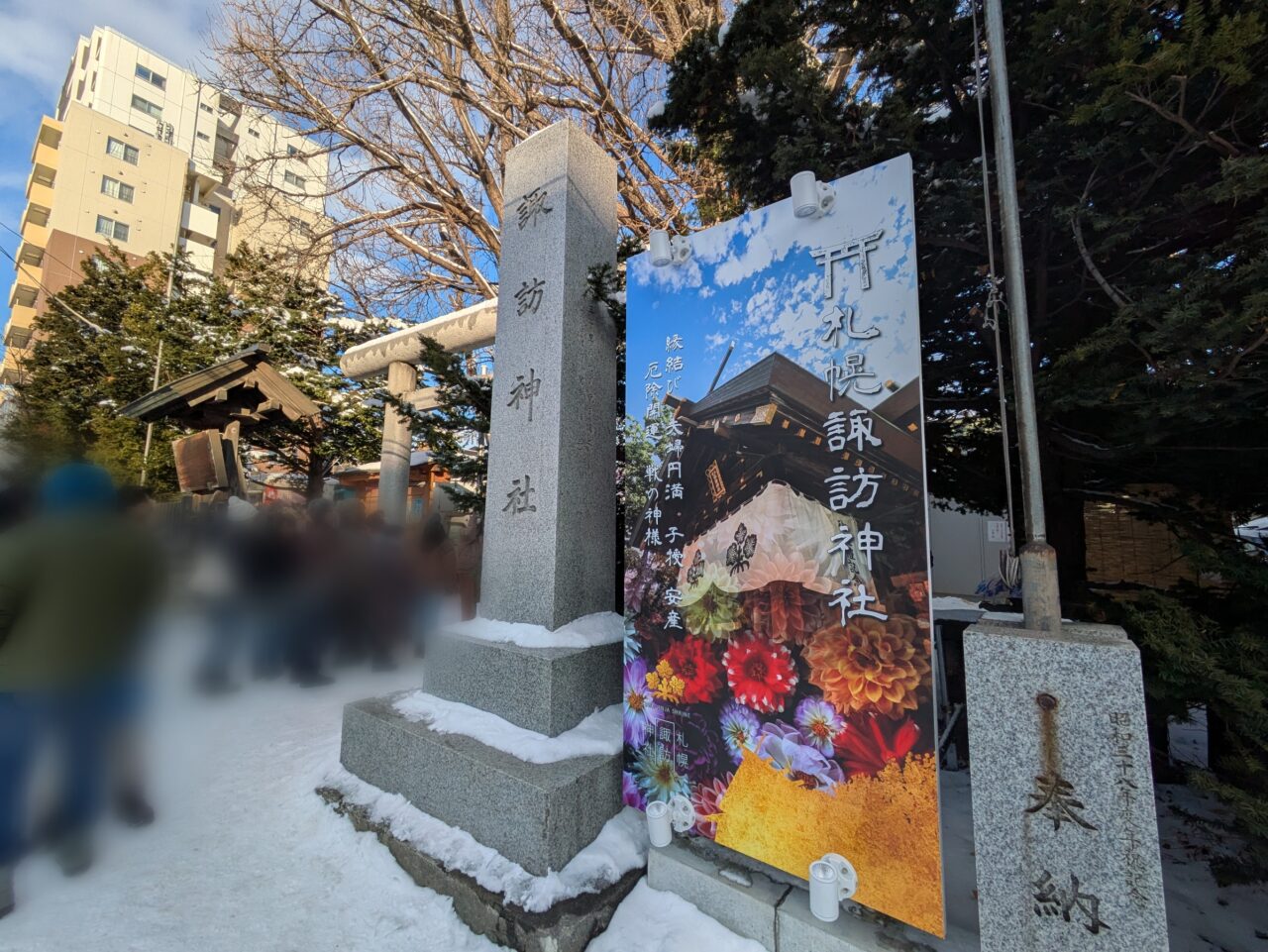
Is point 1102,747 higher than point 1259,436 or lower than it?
lower

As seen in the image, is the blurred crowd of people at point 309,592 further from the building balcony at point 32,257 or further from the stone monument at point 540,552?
the building balcony at point 32,257

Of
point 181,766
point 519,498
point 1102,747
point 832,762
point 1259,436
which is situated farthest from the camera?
point 181,766

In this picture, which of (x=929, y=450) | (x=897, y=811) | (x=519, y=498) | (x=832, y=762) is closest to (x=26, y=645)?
(x=519, y=498)

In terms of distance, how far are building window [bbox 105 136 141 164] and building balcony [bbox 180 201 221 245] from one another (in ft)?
9.12

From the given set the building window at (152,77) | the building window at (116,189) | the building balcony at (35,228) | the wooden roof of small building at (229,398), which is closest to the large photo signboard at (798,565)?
the wooden roof of small building at (229,398)

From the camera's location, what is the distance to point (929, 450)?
3.85 m

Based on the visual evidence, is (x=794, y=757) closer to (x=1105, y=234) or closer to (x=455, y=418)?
(x=1105, y=234)

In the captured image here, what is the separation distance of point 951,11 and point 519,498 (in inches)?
136

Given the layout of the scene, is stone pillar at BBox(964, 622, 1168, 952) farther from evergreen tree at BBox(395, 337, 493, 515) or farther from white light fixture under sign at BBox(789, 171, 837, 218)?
evergreen tree at BBox(395, 337, 493, 515)

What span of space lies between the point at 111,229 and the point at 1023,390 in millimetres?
39668

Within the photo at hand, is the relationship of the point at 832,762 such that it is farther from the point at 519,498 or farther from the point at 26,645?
the point at 26,645

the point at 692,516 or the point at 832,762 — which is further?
the point at 692,516

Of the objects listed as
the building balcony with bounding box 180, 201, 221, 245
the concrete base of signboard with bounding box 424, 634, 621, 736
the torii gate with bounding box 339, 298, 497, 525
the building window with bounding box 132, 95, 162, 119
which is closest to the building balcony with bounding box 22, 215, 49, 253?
the building balcony with bounding box 180, 201, 221, 245

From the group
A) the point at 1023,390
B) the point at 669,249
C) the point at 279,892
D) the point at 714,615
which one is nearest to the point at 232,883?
the point at 279,892
